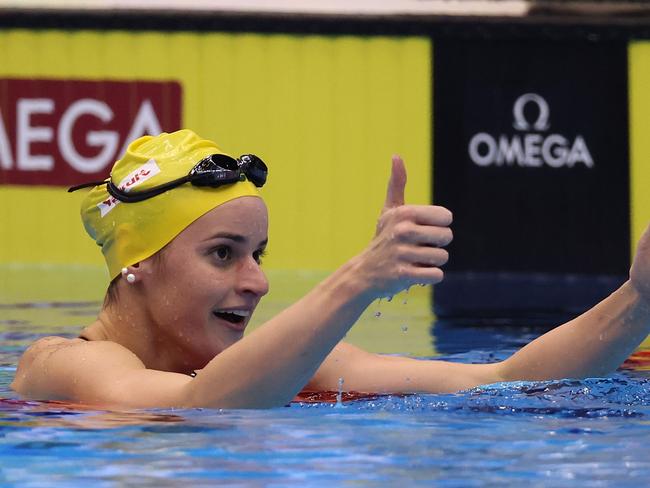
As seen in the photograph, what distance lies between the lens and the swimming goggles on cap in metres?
4.20

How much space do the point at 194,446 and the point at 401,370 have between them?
47.3 inches

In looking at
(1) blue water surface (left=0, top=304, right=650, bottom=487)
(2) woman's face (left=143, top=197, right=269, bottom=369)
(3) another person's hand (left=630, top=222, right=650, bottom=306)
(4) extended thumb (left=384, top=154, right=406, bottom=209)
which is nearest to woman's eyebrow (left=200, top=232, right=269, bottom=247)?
(2) woman's face (left=143, top=197, right=269, bottom=369)

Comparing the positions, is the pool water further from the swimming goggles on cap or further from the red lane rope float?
the red lane rope float

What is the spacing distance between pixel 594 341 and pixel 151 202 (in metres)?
1.43

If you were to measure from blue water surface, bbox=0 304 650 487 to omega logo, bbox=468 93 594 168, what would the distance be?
648cm

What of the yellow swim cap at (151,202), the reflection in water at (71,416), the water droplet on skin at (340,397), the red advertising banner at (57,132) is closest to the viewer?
the reflection in water at (71,416)

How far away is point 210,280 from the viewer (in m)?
4.01

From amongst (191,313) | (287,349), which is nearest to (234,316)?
(191,313)

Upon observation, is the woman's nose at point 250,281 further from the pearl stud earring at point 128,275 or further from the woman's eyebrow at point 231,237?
the pearl stud earring at point 128,275

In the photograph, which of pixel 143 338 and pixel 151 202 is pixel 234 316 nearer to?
pixel 143 338

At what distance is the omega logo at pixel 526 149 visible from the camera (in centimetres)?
1091

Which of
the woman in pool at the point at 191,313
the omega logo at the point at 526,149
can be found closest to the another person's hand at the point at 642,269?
the woman in pool at the point at 191,313

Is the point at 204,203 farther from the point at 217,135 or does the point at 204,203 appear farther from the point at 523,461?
the point at 217,135

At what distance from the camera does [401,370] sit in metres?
4.61
